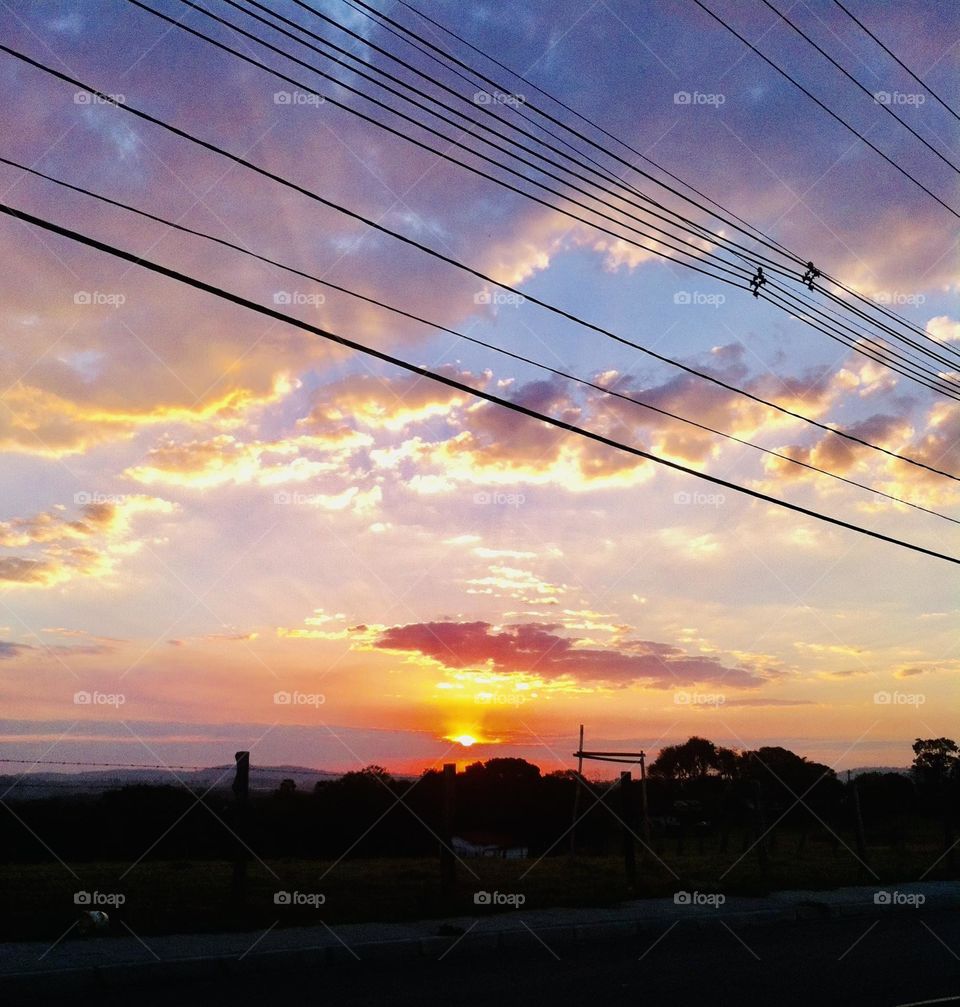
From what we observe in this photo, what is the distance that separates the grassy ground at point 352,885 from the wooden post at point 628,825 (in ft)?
0.93

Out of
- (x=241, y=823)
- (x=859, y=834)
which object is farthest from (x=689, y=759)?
(x=241, y=823)

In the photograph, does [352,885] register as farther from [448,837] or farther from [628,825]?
[628,825]

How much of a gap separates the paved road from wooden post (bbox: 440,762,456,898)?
8.20 ft

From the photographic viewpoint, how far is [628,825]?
53.3 feet

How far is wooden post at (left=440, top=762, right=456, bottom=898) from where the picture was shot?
1340cm

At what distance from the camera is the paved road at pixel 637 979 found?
26.1ft

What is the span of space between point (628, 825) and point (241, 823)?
733 centimetres

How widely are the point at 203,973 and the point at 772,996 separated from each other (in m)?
5.09

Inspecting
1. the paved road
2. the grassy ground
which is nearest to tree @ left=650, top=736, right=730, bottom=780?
the grassy ground

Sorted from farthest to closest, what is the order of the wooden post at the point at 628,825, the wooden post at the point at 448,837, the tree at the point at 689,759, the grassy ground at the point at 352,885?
the tree at the point at 689,759 < the wooden post at the point at 628,825 < the wooden post at the point at 448,837 < the grassy ground at the point at 352,885

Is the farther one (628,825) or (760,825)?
(760,825)

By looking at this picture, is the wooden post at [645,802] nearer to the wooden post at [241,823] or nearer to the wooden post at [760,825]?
the wooden post at [760,825]

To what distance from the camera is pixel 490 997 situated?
26.5 ft

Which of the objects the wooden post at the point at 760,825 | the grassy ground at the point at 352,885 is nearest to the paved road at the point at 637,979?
the grassy ground at the point at 352,885
